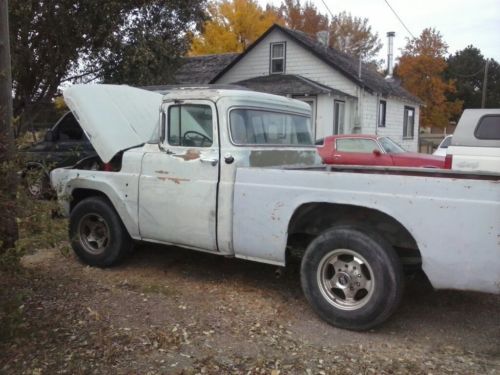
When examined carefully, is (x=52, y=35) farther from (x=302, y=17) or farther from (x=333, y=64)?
(x=302, y=17)

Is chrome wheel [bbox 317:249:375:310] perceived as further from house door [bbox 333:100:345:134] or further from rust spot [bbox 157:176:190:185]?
house door [bbox 333:100:345:134]

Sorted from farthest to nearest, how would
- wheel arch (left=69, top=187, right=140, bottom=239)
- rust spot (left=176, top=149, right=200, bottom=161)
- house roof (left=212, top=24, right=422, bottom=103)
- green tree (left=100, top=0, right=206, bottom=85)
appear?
house roof (left=212, top=24, right=422, bottom=103) < green tree (left=100, top=0, right=206, bottom=85) < wheel arch (left=69, top=187, right=140, bottom=239) < rust spot (left=176, top=149, right=200, bottom=161)

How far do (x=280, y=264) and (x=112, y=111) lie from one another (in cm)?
270

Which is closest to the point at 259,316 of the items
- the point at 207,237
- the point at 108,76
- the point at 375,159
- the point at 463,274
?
the point at 207,237

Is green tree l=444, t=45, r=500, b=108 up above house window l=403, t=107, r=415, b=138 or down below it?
above

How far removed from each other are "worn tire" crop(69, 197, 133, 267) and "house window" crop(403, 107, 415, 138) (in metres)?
21.7

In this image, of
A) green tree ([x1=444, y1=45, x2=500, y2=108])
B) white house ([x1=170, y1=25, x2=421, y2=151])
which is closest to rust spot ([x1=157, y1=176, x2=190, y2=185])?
white house ([x1=170, y1=25, x2=421, y2=151])

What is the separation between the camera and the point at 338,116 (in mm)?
19422

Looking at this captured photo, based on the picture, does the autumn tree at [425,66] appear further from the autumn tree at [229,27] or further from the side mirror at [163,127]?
the side mirror at [163,127]

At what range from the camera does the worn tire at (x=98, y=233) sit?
17.9 ft

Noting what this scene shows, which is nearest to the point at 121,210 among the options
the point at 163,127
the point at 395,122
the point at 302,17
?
the point at 163,127

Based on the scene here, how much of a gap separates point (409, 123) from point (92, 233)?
2256 centimetres

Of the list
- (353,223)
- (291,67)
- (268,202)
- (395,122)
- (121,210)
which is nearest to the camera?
(353,223)

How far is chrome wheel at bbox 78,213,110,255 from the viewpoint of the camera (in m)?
5.64
